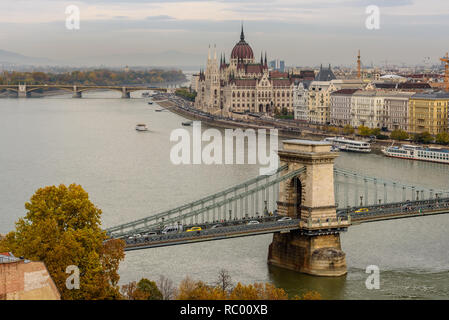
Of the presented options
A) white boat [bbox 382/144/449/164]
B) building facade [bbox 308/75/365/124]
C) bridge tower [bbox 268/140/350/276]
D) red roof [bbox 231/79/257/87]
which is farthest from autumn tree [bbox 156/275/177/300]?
red roof [bbox 231/79/257/87]

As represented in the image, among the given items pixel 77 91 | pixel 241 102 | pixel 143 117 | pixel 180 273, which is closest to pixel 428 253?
pixel 180 273

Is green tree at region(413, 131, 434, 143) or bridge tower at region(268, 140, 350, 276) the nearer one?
bridge tower at region(268, 140, 350, 276)

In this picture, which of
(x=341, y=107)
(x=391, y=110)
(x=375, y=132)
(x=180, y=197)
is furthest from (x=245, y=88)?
(x=180, y=197)

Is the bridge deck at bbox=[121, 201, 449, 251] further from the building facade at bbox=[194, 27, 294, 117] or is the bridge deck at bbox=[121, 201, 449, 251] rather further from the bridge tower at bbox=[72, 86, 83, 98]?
the bridge tower at bbox=[72, 86, 83, 98]

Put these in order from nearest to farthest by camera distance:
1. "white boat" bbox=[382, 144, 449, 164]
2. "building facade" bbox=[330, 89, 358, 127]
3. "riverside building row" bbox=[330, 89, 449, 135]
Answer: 1. "white boat" bbox=[382, 144, 449, 164]
2. "riverside building row" bbox=[330, 89, 449, 135]
3. "building facade" bbox=[330, 89, 358, 127]

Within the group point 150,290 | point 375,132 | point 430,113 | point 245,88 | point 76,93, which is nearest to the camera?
point 150,290

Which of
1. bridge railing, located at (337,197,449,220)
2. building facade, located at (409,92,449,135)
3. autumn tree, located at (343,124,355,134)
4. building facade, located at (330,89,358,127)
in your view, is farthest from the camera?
building facade, located at (330,89,358,127)

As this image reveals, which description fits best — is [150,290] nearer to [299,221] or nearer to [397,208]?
[299,221]
